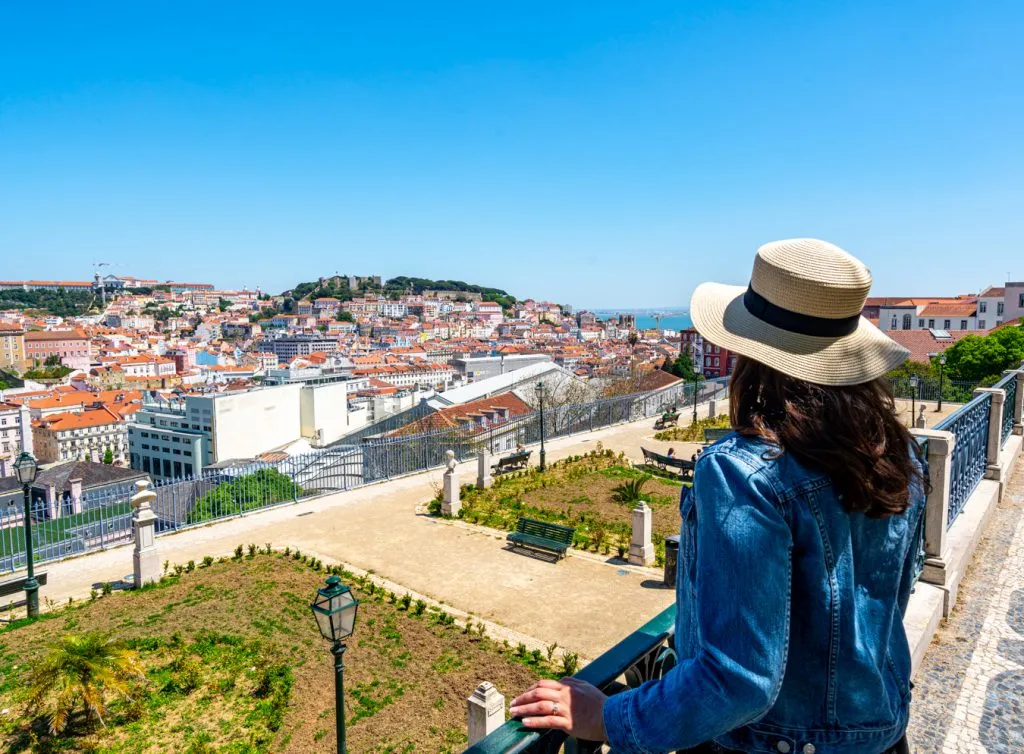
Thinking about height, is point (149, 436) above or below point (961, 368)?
below

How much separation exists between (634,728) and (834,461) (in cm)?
59

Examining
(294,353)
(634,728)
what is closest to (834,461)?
(634,728)

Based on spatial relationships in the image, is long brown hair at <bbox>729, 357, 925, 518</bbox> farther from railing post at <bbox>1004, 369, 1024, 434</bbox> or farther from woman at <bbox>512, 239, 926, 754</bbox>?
railing post at <bbox>1004, 369, 1024, 434</bbox>

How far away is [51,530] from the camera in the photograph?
1154 cm

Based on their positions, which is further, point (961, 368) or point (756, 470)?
point (961, 368)

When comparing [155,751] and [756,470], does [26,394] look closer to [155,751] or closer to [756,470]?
[155,751]

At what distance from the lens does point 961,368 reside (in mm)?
28500

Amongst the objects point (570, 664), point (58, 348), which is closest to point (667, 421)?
point (570, 664)

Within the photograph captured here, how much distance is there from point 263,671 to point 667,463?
36.6 ft

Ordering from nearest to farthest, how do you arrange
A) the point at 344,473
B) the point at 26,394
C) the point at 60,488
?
the point at 344,473
the point at 60,488
the point at 26,394

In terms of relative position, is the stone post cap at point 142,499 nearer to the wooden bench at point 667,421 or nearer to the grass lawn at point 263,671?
the grass lawn at point 263,671

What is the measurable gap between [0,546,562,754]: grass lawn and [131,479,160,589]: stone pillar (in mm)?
400

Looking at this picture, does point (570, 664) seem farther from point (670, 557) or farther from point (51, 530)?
point (51, 530)

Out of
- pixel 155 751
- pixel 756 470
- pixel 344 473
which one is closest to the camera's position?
pixel 756 470
